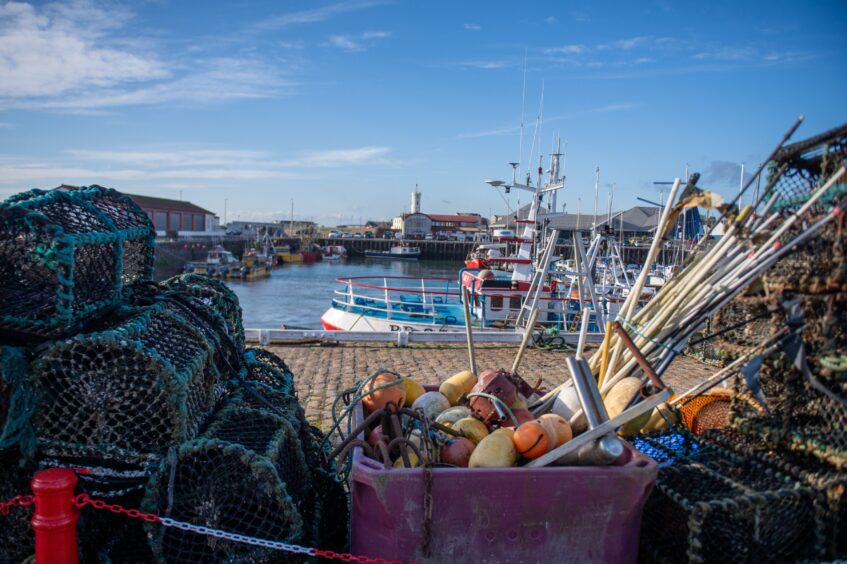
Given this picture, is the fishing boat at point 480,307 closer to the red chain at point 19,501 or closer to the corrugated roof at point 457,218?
the red chain at point 19,501

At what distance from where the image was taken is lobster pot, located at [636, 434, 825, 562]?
2.70 metres

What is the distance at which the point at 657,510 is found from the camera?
3.10m

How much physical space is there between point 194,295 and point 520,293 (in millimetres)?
11023

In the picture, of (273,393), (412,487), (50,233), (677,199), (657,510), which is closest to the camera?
(412,487)

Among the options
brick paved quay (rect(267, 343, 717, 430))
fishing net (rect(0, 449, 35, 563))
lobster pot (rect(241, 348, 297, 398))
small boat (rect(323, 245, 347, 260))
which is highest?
lobster pot (rect(241, 348, 297, 398))

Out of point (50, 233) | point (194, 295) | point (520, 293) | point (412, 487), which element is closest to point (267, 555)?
point (412, 487)

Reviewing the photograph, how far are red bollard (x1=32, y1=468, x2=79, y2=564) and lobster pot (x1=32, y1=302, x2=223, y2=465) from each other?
322 mm

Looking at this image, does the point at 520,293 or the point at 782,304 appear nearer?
the point at 782,304

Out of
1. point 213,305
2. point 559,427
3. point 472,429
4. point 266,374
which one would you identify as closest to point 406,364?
point 266,374

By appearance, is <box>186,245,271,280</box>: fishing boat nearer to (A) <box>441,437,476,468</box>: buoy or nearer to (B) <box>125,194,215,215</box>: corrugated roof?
(B) <box>125,194,215,215</box>: corrugated roof

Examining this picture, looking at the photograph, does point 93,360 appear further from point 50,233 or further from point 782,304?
point 782,304

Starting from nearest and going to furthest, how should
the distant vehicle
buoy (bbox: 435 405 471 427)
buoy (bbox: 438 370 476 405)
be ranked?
buoy (bbox: 435 405 471 427)
buoy (bbox: 438 370 476 405)
the distant vehicle

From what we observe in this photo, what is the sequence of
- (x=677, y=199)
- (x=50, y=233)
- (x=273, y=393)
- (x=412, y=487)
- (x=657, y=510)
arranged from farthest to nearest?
(x=273, y=393), (x=677, y=199), (x=657, y=510), (x=50, y=233), (x=412, y=487)

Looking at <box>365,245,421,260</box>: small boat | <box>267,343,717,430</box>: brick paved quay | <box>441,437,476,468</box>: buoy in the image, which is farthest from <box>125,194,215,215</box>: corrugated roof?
<box>441,437,476,468</box>: buoy
